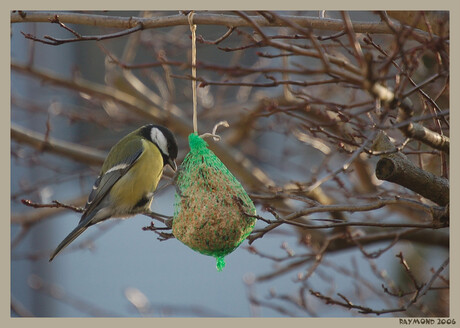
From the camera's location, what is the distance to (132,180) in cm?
250

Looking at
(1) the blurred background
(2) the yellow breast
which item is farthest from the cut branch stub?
(2) the yellow breast

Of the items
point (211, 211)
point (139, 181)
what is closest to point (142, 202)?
point (139, 181)

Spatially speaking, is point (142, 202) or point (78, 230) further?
point (142, 202)

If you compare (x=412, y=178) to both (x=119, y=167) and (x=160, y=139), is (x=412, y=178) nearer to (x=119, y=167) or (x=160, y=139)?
(x=160, y=139)

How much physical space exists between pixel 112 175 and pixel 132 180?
102mm

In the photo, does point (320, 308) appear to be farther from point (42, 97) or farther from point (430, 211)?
point (42, 97)

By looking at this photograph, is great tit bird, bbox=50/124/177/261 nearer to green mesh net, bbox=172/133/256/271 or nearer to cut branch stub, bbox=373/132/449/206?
green mesh net, bbox=172/133/256/271

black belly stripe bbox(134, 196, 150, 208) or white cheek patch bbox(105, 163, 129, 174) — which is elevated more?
white cheek patch bbox(105, 163, 129, 174)

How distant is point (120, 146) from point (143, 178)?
227 millimetres

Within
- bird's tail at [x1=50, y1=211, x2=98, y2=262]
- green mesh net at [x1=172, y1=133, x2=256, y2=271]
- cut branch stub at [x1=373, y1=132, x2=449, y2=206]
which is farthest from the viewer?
bird's tail at [x1=50, y1=211, x2=98, y2=262]

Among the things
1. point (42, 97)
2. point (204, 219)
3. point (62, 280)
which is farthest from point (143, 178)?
point (62, 280)

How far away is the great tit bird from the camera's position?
2.47 metres

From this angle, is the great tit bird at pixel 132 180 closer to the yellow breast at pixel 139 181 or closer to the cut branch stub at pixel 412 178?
the yellow breast at pixel 139 181

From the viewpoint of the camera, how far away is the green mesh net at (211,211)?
6.37 ft
